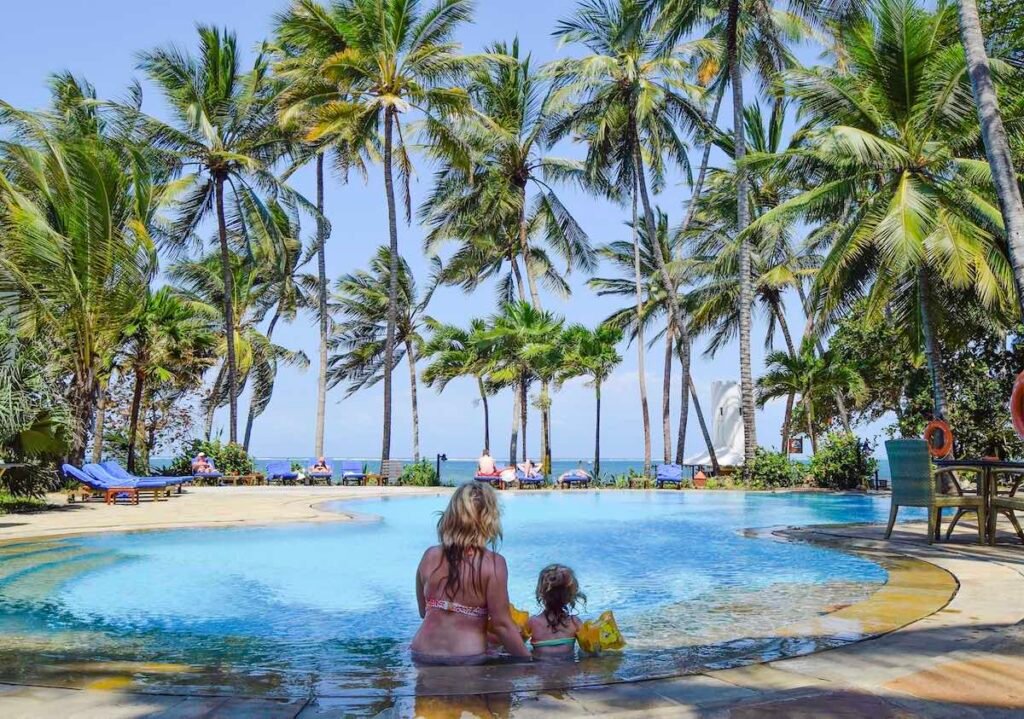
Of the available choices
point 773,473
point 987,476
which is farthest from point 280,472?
point 987,476

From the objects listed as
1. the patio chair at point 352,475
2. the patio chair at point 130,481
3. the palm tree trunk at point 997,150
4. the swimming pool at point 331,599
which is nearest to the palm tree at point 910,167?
the palm tree trunk at point 997,150

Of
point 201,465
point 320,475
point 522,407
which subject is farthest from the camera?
point 522,407

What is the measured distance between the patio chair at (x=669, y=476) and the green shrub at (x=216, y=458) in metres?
12.0

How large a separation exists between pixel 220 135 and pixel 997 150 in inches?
845

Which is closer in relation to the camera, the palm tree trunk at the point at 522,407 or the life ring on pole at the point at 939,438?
the life ring on pole at the point at 939,438

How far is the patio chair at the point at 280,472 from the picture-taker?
23938 millimetres

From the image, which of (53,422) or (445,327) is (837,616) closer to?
(53,422)

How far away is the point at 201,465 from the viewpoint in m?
21.6

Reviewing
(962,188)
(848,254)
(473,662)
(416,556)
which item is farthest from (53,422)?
(962,188)

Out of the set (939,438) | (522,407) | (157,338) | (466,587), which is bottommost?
(466,587)

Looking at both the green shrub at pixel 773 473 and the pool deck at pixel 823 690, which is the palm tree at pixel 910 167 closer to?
the green shrub at pixel 773 473

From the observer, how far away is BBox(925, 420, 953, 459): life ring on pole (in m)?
10.2

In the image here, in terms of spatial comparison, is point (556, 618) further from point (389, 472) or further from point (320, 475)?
point (320, 475)

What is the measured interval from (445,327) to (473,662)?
25543 millimetres
